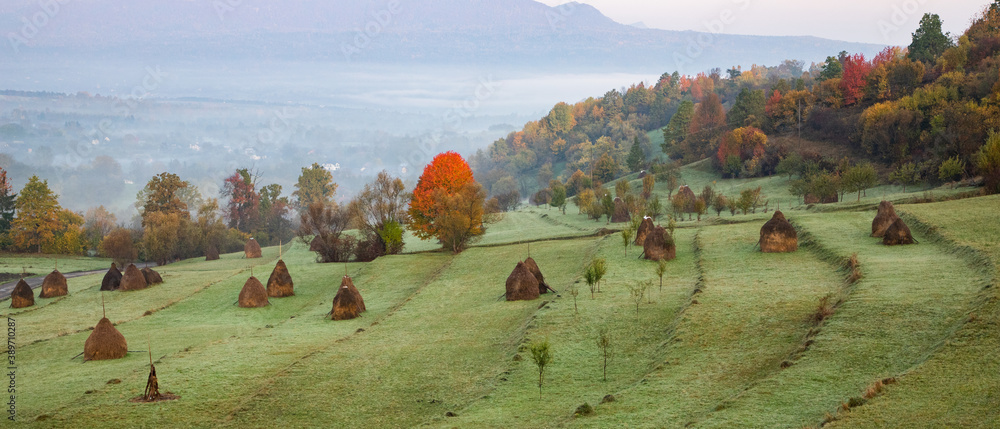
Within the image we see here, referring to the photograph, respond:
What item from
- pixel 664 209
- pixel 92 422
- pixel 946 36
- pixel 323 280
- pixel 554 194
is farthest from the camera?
pixel 946 36

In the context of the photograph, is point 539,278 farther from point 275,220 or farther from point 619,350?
point 275,220

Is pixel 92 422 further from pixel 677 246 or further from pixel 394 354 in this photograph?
pixel 677 246

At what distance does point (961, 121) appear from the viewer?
6450 cm

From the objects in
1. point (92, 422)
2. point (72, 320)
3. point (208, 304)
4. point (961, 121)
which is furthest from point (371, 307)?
point (961, 121)

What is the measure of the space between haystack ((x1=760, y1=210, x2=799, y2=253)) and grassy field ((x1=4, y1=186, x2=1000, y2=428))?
2.90ft

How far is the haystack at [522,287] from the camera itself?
1379 inches

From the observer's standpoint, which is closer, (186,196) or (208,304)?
(208,304)

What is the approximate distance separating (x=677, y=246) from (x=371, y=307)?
17.9 m

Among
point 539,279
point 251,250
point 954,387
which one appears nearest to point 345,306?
point 539,279

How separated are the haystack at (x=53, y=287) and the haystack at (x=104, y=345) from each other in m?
25.1

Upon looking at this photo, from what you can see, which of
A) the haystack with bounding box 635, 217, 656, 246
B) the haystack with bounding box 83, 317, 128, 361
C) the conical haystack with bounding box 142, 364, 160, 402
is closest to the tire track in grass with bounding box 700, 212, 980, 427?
the conical haystack with bounding box 142, 364, 160, 402

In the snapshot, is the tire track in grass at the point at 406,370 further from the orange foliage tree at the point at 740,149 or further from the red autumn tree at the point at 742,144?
the red autumn tree at the point at 742,144

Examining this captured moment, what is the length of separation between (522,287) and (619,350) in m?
11.8

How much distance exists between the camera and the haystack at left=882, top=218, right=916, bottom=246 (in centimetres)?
3522
